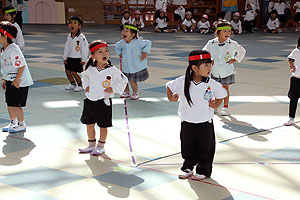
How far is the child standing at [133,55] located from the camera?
9.52 meters

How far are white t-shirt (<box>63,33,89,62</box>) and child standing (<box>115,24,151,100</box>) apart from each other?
2.62 feet

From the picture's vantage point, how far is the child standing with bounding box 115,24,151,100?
9523 mm

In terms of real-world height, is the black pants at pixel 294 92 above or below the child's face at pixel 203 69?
below

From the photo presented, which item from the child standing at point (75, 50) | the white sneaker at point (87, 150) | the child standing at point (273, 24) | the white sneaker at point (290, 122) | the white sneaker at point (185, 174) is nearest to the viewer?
the white sneaker at point (185, 174)

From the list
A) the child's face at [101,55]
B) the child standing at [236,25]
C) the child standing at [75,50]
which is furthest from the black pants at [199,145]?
the child standing at [236,25]

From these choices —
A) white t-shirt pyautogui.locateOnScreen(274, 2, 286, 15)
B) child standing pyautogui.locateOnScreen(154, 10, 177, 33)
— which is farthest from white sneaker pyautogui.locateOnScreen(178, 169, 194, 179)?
white t-shirt pyautogui.locateOnScreen(274, 2, 286, 15)

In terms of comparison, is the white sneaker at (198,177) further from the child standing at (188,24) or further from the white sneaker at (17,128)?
the child standing at (188,24)

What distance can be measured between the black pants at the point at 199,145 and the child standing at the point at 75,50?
5203mm

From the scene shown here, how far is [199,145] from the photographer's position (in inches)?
205

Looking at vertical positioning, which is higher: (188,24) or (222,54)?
(222,54)

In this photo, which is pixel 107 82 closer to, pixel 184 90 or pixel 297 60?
pixel 184 90

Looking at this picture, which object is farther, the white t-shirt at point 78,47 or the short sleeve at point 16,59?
the white t-shirt at point 78,47

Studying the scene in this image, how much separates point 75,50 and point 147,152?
4.53 metres

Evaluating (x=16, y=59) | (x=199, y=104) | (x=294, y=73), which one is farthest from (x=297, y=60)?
(x=16, y=59)
